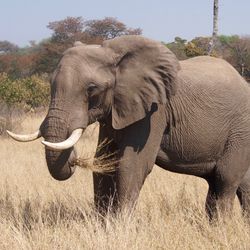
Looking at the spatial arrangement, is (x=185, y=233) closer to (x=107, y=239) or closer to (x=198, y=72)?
(x=107, y=239)

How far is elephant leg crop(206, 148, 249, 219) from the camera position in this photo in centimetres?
571

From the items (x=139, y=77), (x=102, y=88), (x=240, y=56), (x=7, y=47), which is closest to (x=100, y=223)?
(x=102, y=88)

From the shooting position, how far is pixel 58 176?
4582 millimetres

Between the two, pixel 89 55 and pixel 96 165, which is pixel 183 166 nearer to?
pixel 96 165

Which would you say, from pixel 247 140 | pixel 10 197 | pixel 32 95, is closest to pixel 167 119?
pixel 247 140

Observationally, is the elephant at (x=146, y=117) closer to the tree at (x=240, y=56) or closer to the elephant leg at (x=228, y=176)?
the elephant leg at (x=228, y=176)

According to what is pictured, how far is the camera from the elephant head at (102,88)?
14.7ft

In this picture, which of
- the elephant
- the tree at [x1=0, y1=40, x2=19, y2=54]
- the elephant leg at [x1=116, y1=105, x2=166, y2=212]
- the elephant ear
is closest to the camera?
the elephant

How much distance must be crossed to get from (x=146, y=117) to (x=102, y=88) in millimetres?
551

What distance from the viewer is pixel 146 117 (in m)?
5.07

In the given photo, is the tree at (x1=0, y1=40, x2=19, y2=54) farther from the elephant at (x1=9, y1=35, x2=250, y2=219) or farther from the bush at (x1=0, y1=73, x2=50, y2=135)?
the elephant at (x1=9, y1=35, x2=250, y2=219)

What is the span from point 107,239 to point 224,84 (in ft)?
6.90

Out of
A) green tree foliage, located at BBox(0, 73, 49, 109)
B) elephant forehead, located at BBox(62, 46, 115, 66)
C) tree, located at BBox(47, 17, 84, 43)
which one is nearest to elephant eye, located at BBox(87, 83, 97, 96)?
elephant forehead, located at BBox(62, 46, 115, 66)

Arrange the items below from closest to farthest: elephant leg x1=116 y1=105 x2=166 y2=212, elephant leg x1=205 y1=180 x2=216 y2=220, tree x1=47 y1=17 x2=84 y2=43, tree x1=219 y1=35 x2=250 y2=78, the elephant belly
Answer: elephant leg x1=116 y1=105 x2=166 y2=212, the elephant belly, elephant leg x1=205 y1=180 x2=216 y2=220, tree x1=219 y1=35 x2=250 y2=78, tree x1=47 y1=17 x2=84 y2=43
